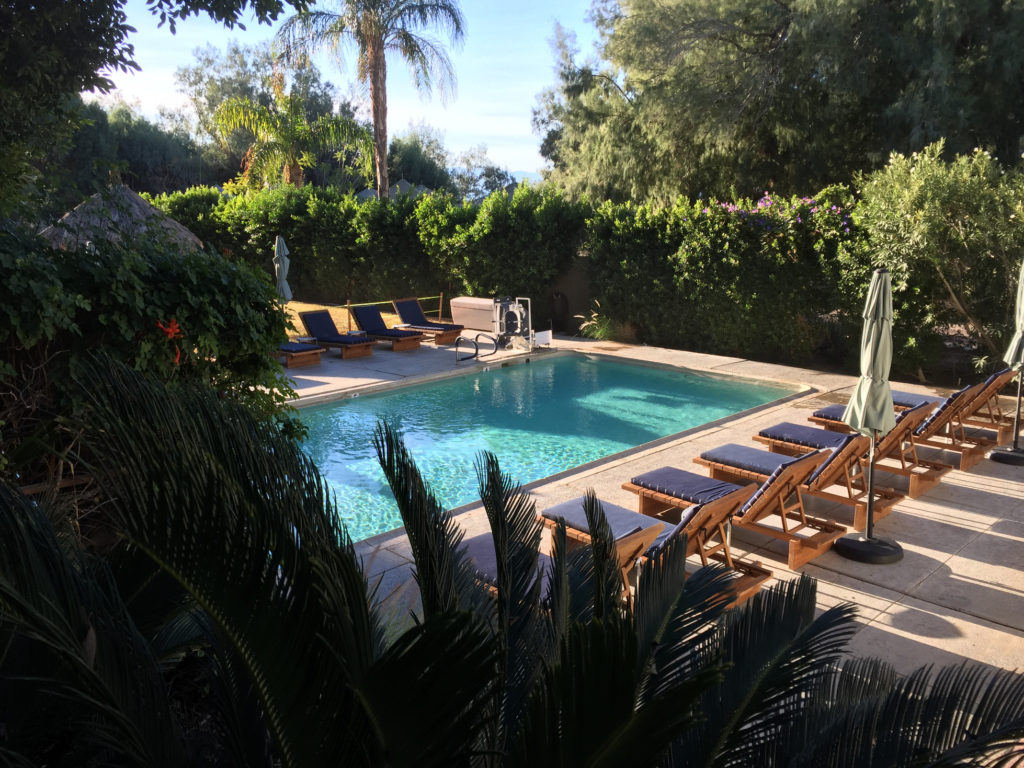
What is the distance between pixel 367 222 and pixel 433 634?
62.1 feet

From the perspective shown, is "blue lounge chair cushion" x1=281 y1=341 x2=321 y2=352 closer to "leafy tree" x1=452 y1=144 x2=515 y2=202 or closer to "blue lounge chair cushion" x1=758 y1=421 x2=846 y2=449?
"blue lounge chair cushion" x1=758 y1=421 x2=846 y2=449

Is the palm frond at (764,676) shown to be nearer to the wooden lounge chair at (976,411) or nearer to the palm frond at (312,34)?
the wooden lounge chair at (976,411)

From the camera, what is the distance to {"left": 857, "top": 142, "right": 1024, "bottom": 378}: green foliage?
1080 cm

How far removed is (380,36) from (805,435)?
1766cm

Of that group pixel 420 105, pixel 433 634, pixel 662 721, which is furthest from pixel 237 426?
pixel 420 105

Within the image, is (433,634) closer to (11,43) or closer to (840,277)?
(11,43)

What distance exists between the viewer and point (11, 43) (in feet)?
20.8

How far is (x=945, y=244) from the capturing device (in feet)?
36.7

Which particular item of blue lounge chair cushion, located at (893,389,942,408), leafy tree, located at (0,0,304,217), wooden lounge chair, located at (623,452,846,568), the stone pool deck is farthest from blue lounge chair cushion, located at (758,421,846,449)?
leafy tree, located at (0,0,304,217)

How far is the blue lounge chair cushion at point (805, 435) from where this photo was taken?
7.69 metres

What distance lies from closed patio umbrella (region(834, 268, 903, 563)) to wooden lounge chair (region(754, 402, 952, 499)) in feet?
3.56

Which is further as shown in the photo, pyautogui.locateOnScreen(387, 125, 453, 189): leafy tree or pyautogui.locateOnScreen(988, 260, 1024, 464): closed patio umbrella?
pyautogui.locateOnScreen(387, 125, 453, 189): leafy tree

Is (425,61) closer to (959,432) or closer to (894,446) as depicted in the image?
(959,432)

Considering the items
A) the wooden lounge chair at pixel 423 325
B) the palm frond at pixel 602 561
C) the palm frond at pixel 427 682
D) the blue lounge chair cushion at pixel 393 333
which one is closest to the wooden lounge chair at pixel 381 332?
the blue lounge chair cushion at pixel 393 333
